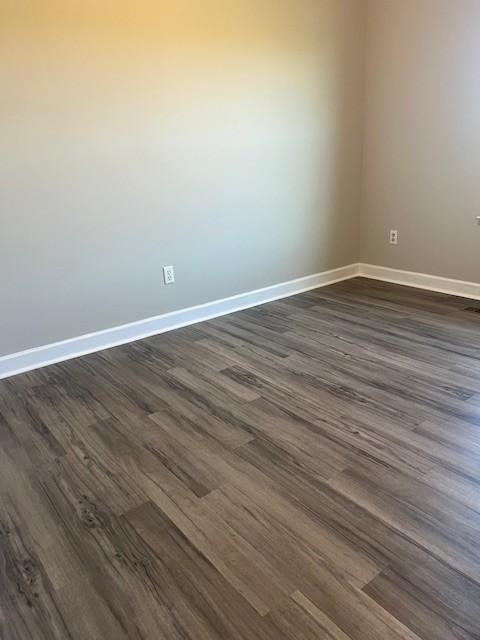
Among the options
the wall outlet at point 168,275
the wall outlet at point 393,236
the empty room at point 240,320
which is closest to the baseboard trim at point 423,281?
the empty room at point 240,320

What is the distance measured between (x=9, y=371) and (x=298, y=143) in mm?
2596

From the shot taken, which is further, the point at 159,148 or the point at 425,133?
the point at 425,133

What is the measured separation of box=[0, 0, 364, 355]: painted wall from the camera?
103 inches

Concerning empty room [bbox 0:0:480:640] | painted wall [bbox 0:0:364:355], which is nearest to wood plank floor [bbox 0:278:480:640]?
empty room [bbox 0:0:480:640]

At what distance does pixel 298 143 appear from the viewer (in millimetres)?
3766

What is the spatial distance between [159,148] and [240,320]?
126cm

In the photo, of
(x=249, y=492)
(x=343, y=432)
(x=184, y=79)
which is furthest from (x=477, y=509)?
(x=184, y=79)

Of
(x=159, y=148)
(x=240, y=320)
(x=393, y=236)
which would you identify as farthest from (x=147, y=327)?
(x=393, y=236)

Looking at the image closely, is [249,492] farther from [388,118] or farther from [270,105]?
[388,118]

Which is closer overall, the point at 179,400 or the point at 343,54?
the point at 179,400

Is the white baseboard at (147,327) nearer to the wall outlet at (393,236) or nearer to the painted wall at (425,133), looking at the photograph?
the wall outlet at (393,236)

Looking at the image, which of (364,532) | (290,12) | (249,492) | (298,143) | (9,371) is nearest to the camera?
(364,532)

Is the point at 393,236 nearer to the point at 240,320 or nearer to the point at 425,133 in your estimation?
the point at 425,133

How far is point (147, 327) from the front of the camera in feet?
10.7
